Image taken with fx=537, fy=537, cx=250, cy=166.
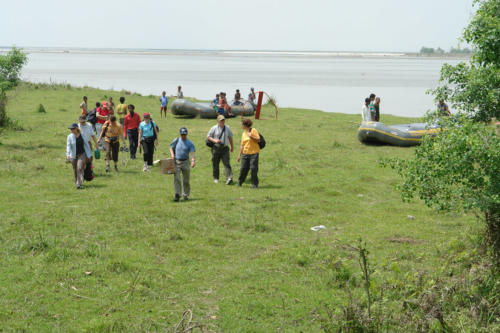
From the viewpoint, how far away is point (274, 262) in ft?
31.4

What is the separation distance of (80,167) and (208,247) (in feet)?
18.4

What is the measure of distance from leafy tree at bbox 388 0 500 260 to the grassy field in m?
1.37

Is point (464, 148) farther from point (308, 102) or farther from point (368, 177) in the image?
point (308, 102)

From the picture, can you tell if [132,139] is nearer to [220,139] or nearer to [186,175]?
[220,139]

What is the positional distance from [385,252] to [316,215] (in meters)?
2.89

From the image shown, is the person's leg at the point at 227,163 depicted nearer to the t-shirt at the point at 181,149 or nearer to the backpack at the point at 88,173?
the t-shirt at the point at 181,149

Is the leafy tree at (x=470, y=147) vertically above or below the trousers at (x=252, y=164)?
above

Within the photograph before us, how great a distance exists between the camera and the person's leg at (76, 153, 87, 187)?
46.3 feet

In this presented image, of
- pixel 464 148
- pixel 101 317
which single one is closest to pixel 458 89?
pixel 464 148

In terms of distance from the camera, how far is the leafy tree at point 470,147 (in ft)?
24.8

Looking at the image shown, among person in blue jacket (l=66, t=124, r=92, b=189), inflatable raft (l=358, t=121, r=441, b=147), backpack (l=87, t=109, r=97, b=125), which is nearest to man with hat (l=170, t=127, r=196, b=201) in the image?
person in blue jacket (l=66, t=124, r=92, b=189)

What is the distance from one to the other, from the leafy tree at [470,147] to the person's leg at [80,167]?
840cm

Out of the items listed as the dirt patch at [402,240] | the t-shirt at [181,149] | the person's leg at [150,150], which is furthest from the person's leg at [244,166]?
the dirt patch at [402,240]

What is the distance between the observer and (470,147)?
7.47m
